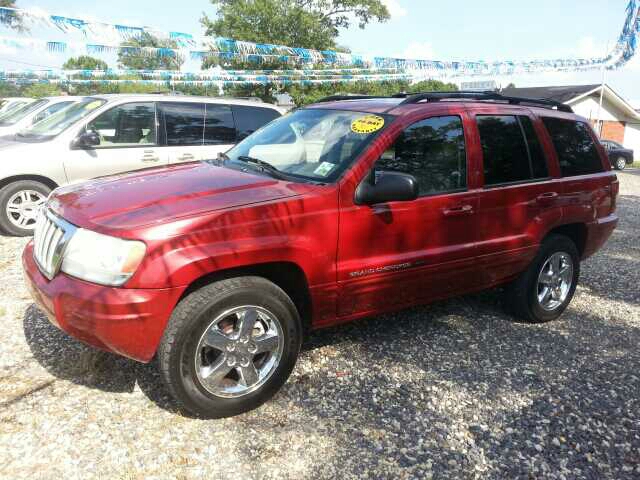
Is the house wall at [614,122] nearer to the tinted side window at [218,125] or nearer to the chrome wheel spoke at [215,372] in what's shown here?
the tinted side window at [218,125]

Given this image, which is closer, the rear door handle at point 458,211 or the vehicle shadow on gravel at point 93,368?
the vehicle shadow on gravel at point 93,368

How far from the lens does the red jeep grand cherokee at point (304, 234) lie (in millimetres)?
2520

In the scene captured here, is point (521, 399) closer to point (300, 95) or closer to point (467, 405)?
point (467, 405)

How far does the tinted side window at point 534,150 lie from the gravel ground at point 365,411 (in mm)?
1344

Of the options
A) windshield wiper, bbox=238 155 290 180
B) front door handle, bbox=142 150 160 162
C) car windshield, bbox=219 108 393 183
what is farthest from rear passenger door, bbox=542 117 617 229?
front door handle, bbox=142 150 160 162

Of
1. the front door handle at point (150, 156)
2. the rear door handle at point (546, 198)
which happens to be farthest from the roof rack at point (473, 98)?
the front door handle at point (150, 156)

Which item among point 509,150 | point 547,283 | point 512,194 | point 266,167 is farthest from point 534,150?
point 266,167

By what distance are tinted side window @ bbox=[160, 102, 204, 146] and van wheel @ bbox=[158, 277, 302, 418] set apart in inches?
188

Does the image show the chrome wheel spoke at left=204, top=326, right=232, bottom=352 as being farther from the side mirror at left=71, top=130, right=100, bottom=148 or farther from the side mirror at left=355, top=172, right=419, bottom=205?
the side mirror at left=71, top=130, right=100, bottom=148

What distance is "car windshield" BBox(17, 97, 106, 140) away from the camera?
6633mm

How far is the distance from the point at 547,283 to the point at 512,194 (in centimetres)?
104

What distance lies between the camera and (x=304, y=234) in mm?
2875

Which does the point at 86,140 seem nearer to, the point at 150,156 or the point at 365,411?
the point at 150,156

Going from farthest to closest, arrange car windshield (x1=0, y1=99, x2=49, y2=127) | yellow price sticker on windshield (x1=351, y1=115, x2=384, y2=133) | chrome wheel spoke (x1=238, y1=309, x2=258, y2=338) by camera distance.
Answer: car windshield (x1=0, y1=99, x2=49, y2=127) → yellow price sticker on windshield (x1=351, y1=115, x2=384, y2=133) → chrome wheel spoke (x1=238, y1=309, x2=258, y2=338)
